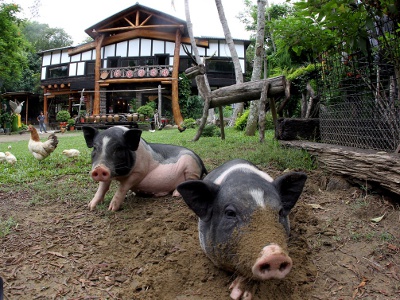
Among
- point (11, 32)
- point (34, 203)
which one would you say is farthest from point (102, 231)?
point (11, 32)

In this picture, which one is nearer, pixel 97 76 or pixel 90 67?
pixel 97 76

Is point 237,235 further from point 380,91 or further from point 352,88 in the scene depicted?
point 352,88

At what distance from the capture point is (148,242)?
3021 millimetres

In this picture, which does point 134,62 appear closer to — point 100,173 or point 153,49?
point 153,49

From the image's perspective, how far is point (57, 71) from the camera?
1144 inches

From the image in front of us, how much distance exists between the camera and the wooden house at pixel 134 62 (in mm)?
24281

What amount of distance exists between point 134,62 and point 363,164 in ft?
81.1

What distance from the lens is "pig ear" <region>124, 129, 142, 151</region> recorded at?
3654 mm

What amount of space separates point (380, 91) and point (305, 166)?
1442 millimetres

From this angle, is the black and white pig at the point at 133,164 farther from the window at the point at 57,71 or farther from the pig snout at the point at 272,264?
the window at the point at 57,71

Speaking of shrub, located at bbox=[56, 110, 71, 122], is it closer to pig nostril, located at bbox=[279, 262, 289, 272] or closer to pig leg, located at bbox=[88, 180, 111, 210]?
pig leg, located at bbox=[88, 180, 111, 210]

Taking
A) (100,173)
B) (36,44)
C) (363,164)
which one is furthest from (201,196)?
(36,44)

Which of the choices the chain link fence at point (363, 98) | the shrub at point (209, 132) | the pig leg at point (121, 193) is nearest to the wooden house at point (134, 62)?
the shrub at point (209, 132)

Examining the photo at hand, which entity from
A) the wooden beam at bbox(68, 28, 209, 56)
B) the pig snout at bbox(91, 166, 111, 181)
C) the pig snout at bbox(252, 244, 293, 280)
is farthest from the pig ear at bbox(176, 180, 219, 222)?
the wooden beam at bbox(68, 28, 209, 56)
